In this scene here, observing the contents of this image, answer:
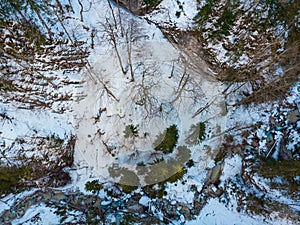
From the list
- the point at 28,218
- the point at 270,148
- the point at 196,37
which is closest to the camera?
the point at 28,218

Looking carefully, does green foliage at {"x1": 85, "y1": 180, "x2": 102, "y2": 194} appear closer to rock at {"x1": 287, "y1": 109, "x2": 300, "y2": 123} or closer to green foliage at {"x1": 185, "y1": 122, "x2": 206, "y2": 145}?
green foliage at {"x1": 185, "y1": 122, "x2": 206, "y2": 145}

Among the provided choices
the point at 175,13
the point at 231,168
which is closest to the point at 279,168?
the point at 231,168

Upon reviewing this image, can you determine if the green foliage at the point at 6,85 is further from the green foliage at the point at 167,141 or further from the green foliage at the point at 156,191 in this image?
the green foliage at the point at 156,191

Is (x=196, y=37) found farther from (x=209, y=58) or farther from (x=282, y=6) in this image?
(x=282, y=6)

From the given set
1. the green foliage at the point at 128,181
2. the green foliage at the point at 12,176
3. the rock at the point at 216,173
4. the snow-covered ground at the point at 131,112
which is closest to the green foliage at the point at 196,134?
the snow-covered ground at the point at 131,112

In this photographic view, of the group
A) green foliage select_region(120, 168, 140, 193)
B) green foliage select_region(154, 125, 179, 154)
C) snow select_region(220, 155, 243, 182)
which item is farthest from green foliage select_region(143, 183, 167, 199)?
snow select_region(220, 155, 243, 182)

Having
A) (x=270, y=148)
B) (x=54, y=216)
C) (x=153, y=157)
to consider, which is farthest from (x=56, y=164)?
(x=270, y=148)

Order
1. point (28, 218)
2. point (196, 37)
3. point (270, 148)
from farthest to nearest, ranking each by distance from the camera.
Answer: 1. point (196, 37)
2. point (270, 148)
3. point (28, 218)
